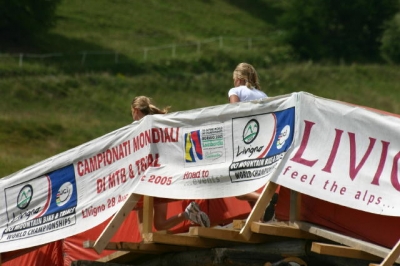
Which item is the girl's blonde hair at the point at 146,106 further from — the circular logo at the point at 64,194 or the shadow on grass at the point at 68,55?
the shadow on grass at the point at 68,55

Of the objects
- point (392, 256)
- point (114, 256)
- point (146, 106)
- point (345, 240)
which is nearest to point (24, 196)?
point (114, 256)

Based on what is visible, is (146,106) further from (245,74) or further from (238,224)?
(238,224)

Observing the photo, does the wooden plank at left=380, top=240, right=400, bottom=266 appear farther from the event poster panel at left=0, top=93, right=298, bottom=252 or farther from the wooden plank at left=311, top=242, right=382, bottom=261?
the event poster panel at left=0, top=93, right=298, bottom=252

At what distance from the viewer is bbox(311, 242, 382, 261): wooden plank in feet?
34.3

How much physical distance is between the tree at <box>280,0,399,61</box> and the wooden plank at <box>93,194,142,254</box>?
66090mm

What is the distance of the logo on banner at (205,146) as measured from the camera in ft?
38.2

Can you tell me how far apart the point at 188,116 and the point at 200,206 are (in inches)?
40.9

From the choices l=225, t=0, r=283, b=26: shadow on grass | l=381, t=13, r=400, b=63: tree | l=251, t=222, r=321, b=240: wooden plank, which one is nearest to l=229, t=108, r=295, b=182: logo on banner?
l=251, t=222, r=321, b=240: wooden plank

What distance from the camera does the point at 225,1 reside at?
92.0m

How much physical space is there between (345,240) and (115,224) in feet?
8.60

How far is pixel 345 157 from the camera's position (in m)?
10.6

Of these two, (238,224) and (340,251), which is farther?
(238,224)

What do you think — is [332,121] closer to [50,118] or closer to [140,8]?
[50,118]

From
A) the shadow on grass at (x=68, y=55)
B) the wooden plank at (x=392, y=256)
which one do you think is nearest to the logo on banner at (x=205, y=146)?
the wooden plank at (x=392, y=256)
